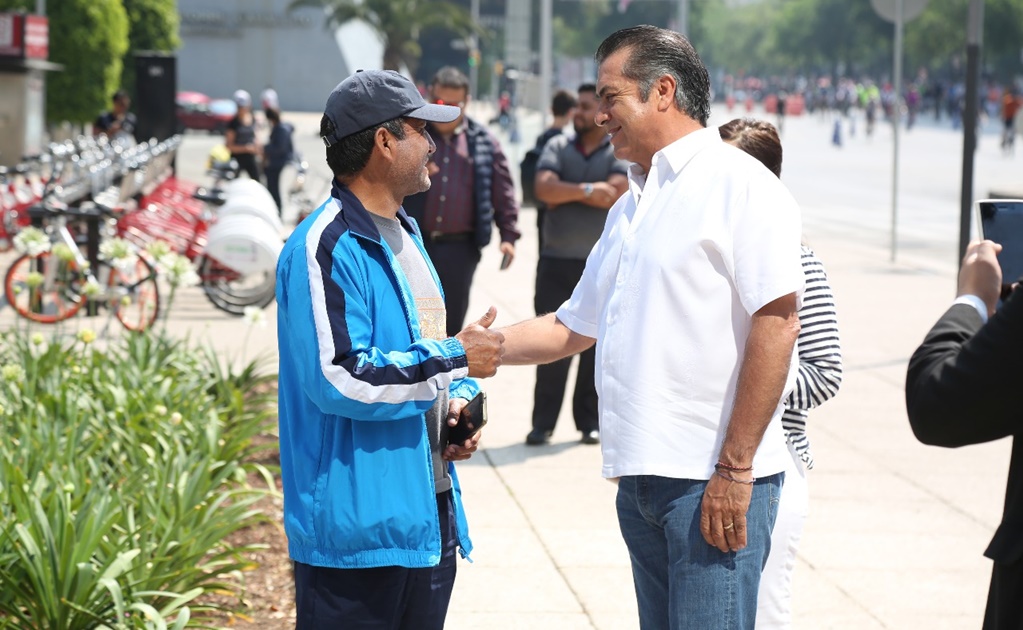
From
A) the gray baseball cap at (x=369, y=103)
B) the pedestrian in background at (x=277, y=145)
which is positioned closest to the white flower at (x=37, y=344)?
the gray baseball cap at (x=369, y=103)

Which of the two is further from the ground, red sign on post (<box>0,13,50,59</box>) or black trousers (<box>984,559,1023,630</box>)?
red sign on post (<box>0,13,50,59</box>)

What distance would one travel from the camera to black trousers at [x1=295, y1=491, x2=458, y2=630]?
3.02m

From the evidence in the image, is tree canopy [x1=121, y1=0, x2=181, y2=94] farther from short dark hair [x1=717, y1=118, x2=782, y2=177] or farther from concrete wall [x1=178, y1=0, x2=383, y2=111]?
short dark hair [x1=717, y1=118, x2=782, y2=177]

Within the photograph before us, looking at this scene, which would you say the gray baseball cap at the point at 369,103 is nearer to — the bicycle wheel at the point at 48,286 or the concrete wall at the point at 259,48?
the bicycle wheel at the point at 48,286

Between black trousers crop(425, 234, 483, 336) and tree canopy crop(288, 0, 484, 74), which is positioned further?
tree canopy crop(288, 0, 484, 74)

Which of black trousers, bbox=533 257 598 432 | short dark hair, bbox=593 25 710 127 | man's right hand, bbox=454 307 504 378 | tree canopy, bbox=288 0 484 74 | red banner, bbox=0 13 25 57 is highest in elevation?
tree canopy, bbox=288 0 484 74

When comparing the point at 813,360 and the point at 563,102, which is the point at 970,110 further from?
the point at 813,360

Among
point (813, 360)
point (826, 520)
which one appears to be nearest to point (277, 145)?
point (826, 520)

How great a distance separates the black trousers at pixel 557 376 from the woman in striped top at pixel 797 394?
4078mm

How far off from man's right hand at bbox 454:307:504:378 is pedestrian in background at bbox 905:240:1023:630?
0.95m

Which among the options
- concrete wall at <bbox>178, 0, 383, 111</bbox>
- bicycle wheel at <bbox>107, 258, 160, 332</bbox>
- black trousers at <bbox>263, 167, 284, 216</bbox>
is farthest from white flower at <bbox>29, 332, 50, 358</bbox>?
concrete wall at <bbox>178, 0, 383, 111</bbox>

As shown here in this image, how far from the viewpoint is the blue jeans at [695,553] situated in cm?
298

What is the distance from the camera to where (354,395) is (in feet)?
9.39

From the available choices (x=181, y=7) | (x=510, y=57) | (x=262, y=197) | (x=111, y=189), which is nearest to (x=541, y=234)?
(x=262, y=197)
